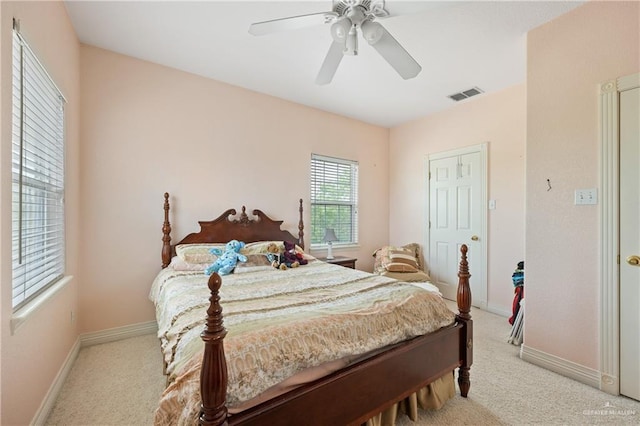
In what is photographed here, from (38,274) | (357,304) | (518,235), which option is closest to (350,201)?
(518,235)

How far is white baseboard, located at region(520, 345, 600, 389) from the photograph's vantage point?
2.08 meters

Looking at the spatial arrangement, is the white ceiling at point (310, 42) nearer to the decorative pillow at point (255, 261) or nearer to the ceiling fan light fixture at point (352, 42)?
Answer: the ceiling fan light fixture at point (352, 42)

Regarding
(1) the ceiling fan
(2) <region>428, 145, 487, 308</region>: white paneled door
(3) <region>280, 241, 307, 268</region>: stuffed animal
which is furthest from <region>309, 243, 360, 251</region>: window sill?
(1) the ceiling fan

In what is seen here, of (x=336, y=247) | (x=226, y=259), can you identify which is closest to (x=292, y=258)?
(x=226, y=259)

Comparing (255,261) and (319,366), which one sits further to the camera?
(255,261)

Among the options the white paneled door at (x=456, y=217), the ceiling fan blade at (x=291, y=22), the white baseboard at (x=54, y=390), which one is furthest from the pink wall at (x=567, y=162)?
the white baseboard at (x=54, y=390)

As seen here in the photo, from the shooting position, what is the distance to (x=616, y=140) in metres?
1.99

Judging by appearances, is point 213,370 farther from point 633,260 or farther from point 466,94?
point 466,94

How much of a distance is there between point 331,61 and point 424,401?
2.44 metres

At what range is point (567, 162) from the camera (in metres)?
2.24

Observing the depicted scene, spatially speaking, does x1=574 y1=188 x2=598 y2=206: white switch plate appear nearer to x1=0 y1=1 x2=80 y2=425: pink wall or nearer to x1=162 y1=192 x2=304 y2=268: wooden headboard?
x1=162 y1=192 x2=304 y2=268: wooden headboard

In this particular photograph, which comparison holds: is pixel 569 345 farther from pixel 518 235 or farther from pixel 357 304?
pixel 357 304

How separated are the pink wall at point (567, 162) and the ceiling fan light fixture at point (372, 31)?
5.28 feet

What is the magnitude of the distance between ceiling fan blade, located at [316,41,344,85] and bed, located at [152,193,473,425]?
1.66m
